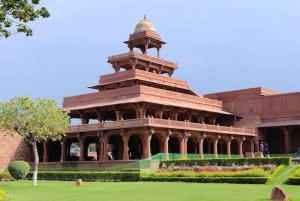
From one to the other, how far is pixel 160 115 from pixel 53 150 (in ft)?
45.7

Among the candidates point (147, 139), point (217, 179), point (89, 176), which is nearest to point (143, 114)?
point (147, 139)

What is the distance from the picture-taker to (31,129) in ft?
Result: 88.0

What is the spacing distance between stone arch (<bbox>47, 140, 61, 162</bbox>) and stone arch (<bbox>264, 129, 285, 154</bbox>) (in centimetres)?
2479

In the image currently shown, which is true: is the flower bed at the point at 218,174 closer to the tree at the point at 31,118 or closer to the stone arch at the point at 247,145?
the tree at the point at 31,118

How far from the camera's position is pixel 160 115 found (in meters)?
40.1

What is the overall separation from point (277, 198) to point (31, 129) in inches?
697

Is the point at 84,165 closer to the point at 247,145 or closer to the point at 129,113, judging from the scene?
the point at 129,113

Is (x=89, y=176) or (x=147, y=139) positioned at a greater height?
(x=147, y=139)

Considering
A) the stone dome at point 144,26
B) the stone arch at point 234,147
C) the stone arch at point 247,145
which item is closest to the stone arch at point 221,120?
the stone arch at point 234,147

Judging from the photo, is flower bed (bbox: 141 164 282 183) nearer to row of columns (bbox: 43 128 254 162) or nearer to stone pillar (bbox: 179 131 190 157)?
row of columns (bbox: 43 128 254 162)

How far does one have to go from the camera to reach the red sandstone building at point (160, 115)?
3828 centimetres

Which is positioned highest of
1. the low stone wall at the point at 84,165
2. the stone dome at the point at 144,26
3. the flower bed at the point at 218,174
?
the stone dome at the point at 144,26

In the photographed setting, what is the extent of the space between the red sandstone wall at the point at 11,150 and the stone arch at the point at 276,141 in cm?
2809

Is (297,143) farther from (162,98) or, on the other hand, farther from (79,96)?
(79,96)
